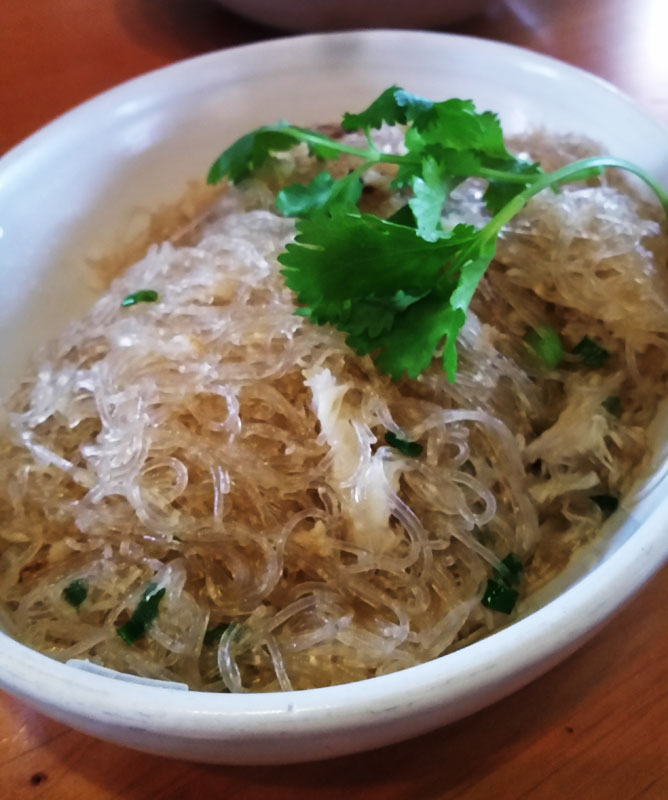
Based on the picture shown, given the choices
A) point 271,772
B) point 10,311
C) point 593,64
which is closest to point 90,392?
point 10,311

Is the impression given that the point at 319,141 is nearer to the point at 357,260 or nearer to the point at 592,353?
the point at 357,260

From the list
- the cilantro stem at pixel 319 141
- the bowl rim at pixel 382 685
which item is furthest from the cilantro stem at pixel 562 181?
the bowl rim at pixel 382 685

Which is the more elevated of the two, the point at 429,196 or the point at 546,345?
the point at 429,196

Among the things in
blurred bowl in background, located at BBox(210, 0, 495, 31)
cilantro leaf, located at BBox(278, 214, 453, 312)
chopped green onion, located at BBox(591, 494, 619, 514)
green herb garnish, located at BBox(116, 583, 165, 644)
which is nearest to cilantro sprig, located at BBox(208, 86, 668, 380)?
cilantro leaf, located at BBox(278, 214, 453, 312)

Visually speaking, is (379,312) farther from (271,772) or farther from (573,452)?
(271,772)

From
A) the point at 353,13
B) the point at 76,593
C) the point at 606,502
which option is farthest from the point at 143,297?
the point at 353,13

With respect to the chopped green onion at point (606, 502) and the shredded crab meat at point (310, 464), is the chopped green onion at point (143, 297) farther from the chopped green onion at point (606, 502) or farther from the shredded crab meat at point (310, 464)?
the chopped green onion at point (606, 502)

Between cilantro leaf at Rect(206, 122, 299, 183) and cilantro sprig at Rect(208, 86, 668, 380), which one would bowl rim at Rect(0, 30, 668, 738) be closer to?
cilantro sprig at Rect(208, 86, 668, 380)
